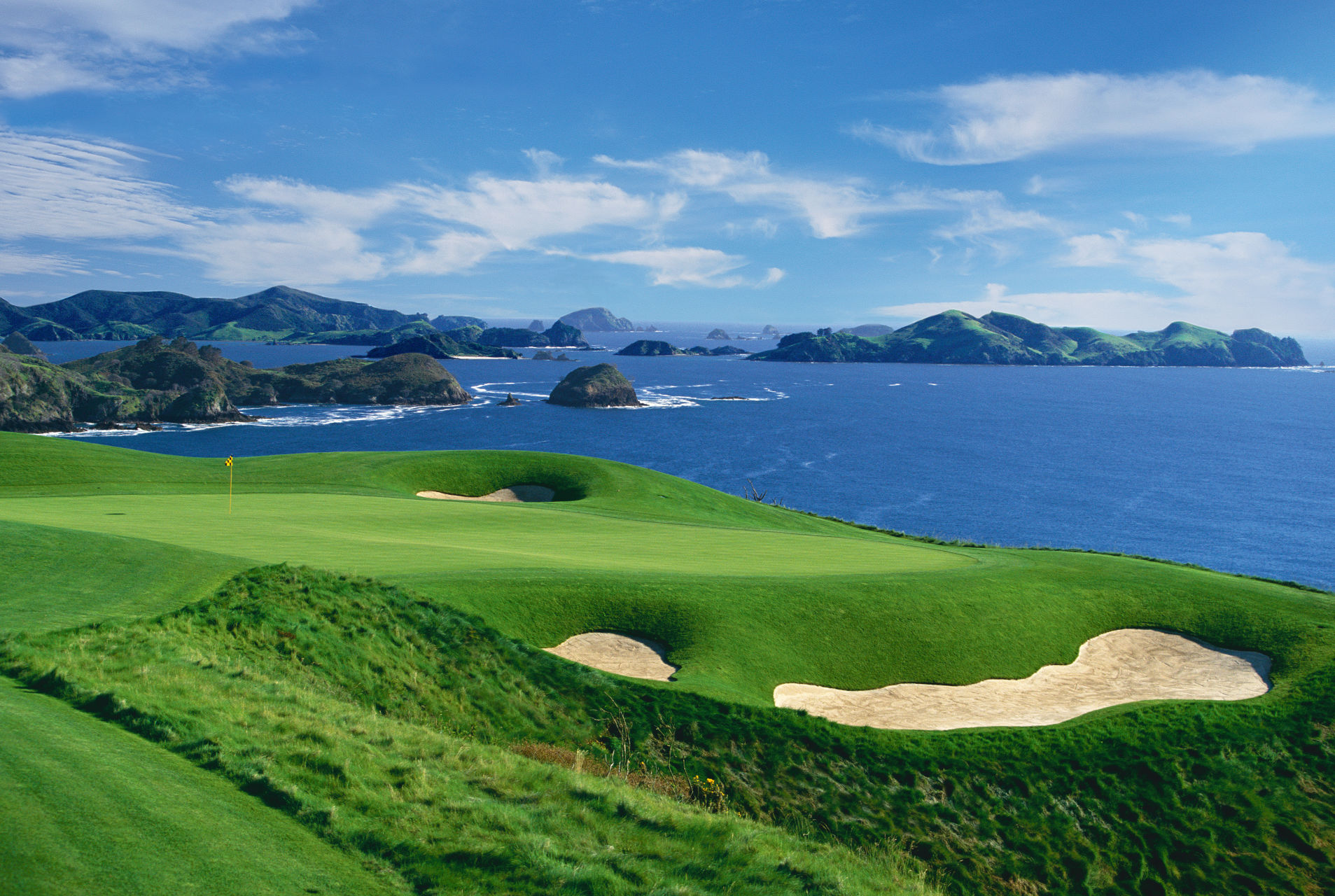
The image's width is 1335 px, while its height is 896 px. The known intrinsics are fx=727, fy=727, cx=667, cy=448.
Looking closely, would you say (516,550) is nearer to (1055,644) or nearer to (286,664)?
(286,664)

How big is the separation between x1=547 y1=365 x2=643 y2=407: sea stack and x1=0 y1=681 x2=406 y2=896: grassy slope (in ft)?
487

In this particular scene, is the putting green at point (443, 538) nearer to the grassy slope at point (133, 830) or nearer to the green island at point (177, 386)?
the grassy slope at point (133, 830)

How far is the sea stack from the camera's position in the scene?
15788 cm

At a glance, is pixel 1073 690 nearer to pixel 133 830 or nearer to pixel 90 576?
pixel 133 830

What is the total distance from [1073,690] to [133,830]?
893 inches

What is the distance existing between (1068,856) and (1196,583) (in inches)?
698

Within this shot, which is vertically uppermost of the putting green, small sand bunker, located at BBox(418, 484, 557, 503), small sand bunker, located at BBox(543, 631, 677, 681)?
the putting green

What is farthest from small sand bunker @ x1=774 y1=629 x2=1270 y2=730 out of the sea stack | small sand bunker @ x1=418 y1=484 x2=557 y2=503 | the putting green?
the sea stack

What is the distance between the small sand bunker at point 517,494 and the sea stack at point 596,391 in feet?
353

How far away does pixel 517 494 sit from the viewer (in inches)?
1938

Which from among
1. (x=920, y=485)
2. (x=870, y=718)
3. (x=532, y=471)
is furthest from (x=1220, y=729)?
(x=920, y=485)

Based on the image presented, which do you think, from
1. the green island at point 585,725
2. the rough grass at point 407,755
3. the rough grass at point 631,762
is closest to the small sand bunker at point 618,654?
the green island at point 585,725

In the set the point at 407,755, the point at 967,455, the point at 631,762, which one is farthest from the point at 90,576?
the point at 967,455

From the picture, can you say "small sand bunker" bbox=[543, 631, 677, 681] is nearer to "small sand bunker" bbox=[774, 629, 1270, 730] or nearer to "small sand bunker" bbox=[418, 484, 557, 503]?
"small sand bunker" bbox=[774, 629, 1270, 730]
